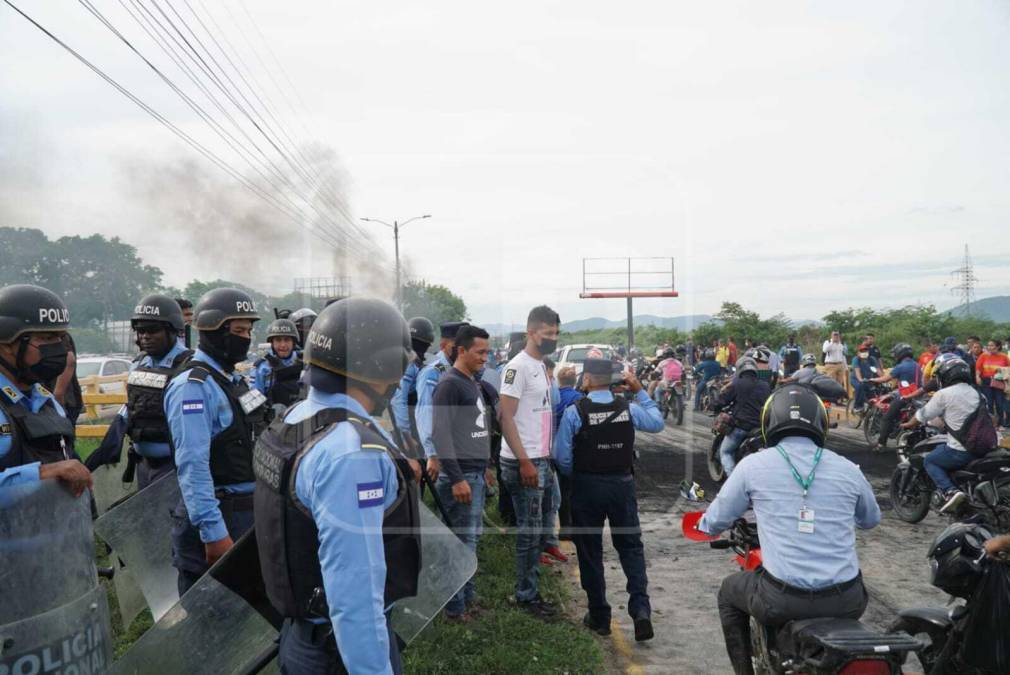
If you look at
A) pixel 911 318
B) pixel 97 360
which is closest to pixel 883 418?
pixel 97 360

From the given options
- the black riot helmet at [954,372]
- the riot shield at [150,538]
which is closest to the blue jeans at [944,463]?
the black riot helmet at [954,372]

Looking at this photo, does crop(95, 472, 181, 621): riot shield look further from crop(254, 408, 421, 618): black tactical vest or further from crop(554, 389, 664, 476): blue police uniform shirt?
crop(554, 389, 664, 476): blue police uniform shirt

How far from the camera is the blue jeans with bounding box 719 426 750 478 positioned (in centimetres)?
958

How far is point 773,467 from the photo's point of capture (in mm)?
3561

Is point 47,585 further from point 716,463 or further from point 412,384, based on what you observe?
point 716,463

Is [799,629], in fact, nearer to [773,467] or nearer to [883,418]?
[773,467]

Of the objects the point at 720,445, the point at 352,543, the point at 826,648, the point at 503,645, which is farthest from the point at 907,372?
the point at 352,543

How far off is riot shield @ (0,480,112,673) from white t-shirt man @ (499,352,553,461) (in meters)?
2.93

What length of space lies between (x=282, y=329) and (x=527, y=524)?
11.6 feet

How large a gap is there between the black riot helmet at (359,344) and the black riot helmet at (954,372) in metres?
6.92

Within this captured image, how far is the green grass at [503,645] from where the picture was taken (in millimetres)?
4613

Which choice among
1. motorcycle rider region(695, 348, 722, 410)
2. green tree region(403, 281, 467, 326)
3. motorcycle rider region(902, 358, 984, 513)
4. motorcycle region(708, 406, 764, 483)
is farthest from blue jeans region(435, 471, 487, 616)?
motorcycle rider region(695, 348, 722, 410)

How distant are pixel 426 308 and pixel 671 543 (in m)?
4.03

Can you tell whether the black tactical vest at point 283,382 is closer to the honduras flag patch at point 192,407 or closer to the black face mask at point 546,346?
the black face mask at point 546,346
